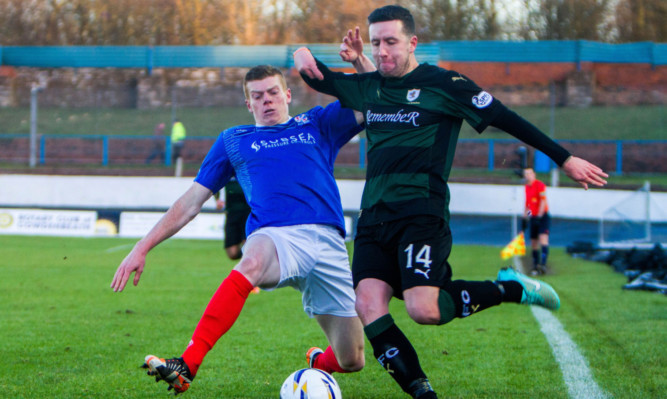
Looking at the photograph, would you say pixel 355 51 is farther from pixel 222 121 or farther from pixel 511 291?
pixel 222 121

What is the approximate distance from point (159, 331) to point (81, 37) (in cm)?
3586

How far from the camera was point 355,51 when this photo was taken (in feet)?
16.5

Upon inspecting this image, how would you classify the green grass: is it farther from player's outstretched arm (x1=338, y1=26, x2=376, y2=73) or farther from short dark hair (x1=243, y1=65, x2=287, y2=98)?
short dark hair (x1=243, y1=65, x2=287, y2=98)

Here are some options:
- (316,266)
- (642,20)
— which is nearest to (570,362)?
(316,266)

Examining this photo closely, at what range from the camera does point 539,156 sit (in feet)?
89.8

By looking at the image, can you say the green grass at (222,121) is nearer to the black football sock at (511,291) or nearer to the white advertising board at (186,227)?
the white advertising board at (186,227)

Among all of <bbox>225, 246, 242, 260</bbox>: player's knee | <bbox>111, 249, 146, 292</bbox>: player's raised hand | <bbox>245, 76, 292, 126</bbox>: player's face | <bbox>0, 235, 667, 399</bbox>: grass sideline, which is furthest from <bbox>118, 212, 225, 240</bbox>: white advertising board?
<bbox>111, 249, 146, 292</bbox>: player's raised hand

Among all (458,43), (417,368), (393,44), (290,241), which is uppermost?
(458,43)

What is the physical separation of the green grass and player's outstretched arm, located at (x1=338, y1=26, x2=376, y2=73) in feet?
80.1

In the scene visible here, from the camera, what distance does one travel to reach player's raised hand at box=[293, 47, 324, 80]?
16.2 ft

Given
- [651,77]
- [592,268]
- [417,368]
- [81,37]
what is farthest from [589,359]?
[81,37]

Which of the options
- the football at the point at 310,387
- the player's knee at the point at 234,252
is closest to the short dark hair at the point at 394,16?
the football at the point at 310,387

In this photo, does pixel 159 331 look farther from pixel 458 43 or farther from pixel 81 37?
pixel 81 37

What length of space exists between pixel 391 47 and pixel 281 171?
95 cm
